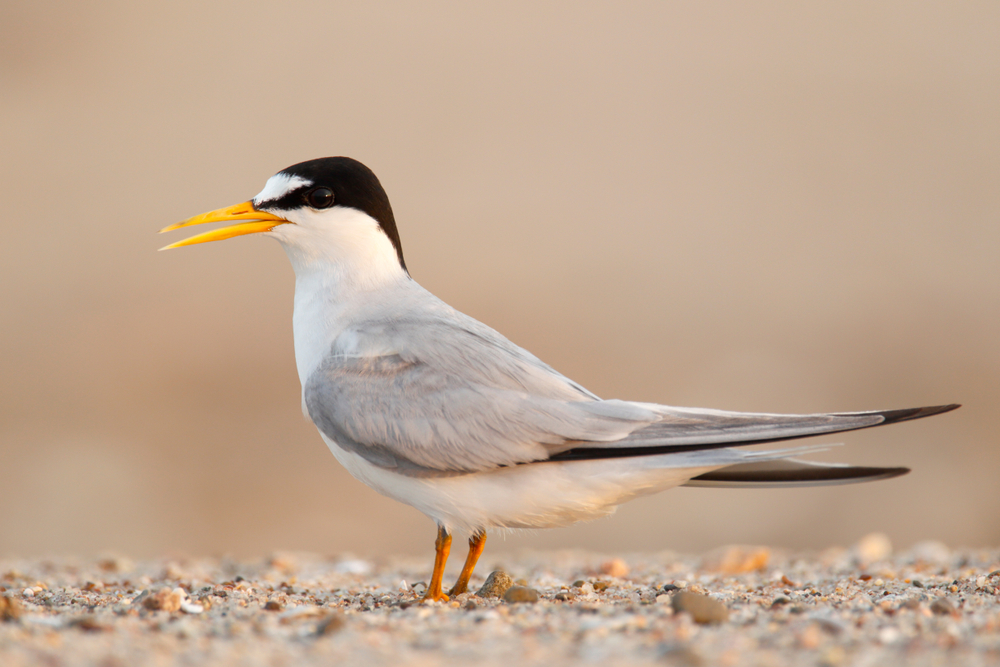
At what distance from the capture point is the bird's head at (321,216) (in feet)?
14.3

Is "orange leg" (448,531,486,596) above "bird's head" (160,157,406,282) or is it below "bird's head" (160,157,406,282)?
below

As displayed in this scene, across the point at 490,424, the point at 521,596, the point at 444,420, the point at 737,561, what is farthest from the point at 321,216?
the point at 737,561

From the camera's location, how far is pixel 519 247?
1553 centimetres

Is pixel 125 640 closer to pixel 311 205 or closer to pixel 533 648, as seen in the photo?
pixel 533 648

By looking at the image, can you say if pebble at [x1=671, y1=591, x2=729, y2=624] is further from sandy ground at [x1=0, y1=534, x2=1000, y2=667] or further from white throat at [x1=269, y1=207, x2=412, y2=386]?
white throat at [x1=269, y1=207, x2=412, y2=386]

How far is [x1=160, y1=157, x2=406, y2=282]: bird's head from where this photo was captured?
437cm

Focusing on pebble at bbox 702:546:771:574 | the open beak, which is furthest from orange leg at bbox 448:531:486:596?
the open beak

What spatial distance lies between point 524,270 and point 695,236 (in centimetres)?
336

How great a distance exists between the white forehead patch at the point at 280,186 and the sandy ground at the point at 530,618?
175cm

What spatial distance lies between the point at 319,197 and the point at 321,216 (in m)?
0.09

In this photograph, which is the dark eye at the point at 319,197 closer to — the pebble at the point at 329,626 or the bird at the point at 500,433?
the bird at the point at 500,433

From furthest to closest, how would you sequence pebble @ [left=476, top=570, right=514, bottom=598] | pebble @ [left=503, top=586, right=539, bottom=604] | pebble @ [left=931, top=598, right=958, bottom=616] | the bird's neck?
the bird's neck
pebble @ [left=476, top=570, right=514, bottom=598]
pebble @ [left=503, top=586, right=539, bottom=604]
pebble @ [left=931, top=598, right=958, bottom=616]

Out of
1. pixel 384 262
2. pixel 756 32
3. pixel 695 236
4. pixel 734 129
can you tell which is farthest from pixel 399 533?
pixel 756 32

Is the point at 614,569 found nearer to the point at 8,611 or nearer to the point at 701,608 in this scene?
the point at 701,608
